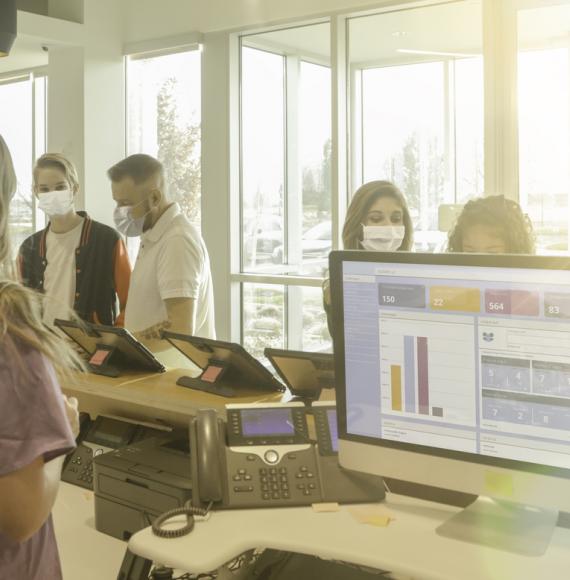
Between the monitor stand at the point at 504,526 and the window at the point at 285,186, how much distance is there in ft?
11.5

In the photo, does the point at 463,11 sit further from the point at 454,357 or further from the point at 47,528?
the point at 47,528

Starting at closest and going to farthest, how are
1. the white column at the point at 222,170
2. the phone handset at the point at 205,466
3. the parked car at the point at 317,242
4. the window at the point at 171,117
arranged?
the phone handset at the point at 205,466, the parked car at the point at 317,242, the white column at the point at 222,170, the window at the point at 171,117

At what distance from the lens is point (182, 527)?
140 centimetres

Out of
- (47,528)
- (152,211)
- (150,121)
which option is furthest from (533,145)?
(47,528)

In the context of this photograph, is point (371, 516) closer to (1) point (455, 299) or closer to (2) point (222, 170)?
(1) point (455, 299)

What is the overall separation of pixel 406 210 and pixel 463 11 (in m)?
1.59

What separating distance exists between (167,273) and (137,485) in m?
1.33

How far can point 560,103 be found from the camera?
4020 millimetres

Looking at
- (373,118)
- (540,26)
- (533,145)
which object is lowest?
(533,145)

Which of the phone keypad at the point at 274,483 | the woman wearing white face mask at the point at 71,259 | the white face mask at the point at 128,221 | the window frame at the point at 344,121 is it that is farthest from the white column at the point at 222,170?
the phone keypad at the point at 274,483

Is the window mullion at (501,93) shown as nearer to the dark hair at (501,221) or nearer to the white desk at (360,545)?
the dark hair at (501,221)

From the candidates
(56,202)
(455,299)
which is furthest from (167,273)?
(455,299)

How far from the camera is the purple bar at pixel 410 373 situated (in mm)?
1386

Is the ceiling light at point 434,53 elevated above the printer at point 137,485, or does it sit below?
above
